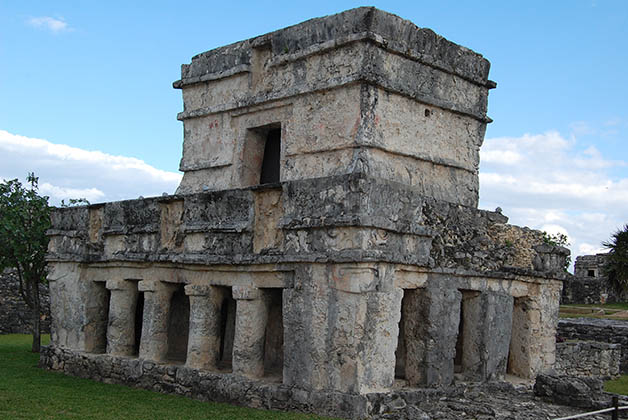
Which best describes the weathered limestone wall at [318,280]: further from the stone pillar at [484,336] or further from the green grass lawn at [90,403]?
the green grass lawn at [90,403]

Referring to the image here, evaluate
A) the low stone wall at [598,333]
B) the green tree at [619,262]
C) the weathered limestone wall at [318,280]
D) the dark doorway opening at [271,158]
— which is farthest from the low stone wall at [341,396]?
the green tree at [619,262]

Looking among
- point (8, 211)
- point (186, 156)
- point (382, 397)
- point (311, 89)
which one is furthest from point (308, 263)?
point (8, 211)

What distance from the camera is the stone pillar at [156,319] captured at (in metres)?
9.95

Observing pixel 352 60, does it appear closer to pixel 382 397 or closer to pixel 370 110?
pixel 370 110

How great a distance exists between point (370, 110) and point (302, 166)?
4.47ft

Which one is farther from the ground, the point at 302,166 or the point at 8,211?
the point at 302,166

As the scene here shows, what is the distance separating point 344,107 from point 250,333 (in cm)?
340

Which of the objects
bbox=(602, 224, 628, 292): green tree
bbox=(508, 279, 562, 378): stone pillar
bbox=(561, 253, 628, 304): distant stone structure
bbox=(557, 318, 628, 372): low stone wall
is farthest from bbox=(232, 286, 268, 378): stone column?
bbox=(561, 253, 628, 304): distant stone structure

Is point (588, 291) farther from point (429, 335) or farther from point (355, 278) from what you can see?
point (355, 278)

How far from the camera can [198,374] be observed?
898 centimetres

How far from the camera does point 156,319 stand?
9.99 meters

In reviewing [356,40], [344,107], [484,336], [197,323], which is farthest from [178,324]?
[356,40]

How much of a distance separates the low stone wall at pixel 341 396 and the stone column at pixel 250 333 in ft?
0.62

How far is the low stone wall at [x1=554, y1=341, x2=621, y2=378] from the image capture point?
47.8 feet
